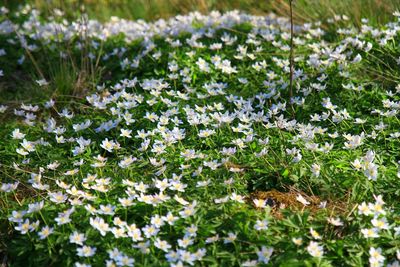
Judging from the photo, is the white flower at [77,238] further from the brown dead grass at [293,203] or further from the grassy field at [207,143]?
the brown dead grass at [293,203]

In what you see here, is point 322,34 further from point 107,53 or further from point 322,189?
point 322,189

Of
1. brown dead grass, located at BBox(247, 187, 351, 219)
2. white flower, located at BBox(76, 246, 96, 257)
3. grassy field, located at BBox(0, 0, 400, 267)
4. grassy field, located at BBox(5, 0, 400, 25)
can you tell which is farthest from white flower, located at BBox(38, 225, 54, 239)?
grassy field, located at BBox(5, 0, 400, 25)

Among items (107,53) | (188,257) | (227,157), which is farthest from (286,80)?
(188,257)

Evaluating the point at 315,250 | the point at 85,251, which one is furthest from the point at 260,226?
the point at 85,251

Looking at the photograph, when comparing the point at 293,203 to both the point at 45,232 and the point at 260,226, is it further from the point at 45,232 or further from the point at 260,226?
the point at 45,232

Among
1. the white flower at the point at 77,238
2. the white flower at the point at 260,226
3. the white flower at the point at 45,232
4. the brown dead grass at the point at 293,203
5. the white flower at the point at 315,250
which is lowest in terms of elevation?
the brown dead grass at the point at 293,203

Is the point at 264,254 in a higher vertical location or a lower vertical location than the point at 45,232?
lower

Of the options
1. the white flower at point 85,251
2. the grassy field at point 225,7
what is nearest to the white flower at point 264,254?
the white flower at point 85,251

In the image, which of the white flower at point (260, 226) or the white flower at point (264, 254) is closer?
the white flower at point (264, 254)

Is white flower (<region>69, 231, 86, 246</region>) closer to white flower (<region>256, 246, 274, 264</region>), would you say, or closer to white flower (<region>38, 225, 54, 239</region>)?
white flower (<region>38, 225, 54, 239</region>)
